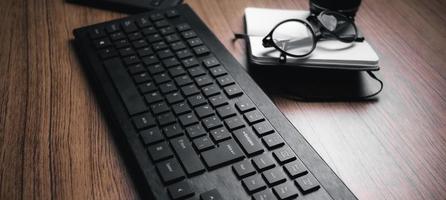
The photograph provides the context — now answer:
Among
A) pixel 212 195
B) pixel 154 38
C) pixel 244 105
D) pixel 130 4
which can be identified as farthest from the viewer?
pixel 130 4

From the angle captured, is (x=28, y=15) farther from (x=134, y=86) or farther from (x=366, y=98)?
(x=366, y=98)

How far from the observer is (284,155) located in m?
0.46

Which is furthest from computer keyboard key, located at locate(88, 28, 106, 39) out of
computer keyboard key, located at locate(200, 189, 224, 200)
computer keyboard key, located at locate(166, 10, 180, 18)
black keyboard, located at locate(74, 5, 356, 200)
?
computer keyboard key, located at locate(200, 189, 224, 200)

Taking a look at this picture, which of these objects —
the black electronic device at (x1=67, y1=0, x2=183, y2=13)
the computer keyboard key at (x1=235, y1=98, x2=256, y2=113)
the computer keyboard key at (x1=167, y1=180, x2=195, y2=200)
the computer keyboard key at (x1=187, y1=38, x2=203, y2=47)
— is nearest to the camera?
the computer keyboard key at (x1=167, y1=180, x2=195, y2=200)

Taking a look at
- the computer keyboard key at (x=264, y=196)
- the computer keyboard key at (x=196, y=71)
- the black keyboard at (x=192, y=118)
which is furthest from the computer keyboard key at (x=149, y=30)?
the computer keyboard key at (x=264, y=196)

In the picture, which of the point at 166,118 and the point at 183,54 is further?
the point at 183,54

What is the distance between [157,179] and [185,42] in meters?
0.25

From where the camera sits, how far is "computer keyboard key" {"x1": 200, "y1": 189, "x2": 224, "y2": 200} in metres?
0.41

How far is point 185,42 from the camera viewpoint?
2.03ft

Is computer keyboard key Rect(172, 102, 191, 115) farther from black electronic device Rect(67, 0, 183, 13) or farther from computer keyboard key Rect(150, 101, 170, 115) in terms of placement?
black electronic device Rect(67, 0, 183, 13)

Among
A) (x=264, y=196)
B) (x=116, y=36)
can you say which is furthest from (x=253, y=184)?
(x=116, y=36)

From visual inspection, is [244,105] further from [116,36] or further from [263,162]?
[116,36]

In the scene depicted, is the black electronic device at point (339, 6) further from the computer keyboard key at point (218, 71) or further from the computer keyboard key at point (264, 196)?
the computer keyboard key at point (264, 196)

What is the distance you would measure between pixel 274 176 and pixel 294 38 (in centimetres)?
29
